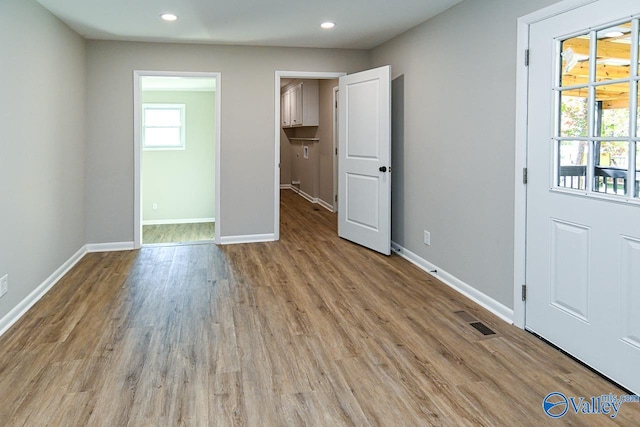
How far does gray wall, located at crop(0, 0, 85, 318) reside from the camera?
3148 millimetres

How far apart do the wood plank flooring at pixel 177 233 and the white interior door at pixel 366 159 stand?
2281 millimetres

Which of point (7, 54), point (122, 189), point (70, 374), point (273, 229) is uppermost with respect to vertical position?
point (7, 54)

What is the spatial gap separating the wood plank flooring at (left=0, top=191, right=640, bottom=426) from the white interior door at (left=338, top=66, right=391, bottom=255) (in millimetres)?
1029

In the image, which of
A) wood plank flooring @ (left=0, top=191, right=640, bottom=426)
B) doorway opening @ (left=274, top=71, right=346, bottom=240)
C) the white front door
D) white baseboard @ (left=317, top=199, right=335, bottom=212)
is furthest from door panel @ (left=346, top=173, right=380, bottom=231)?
white baseboard @ (left=317, top=199, right=335, bottom=212)

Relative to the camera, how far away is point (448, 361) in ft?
8.54

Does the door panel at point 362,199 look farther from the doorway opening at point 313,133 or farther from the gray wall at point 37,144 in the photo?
the gray wall at point 37,144

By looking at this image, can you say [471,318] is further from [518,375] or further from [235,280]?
[235,280]

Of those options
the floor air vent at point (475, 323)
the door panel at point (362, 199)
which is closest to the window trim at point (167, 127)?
the door panel at point (362, 199)

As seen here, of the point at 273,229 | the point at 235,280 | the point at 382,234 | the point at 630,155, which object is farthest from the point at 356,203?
the point at 630,155

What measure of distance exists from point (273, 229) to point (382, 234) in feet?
4.80

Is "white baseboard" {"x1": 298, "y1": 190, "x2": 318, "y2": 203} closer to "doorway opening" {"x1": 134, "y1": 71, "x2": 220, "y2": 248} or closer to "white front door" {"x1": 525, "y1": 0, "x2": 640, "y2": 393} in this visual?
"doorway opening" {"x1": 134, "y1": 71, "x2": 220, "y2": 248}

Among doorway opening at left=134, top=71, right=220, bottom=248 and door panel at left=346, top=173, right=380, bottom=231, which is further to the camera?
doorway opening at left=134, top=71, right=220, bottom=248

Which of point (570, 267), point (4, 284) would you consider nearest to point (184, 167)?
point (4, 284)

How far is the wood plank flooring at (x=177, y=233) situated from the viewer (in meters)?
6.70
